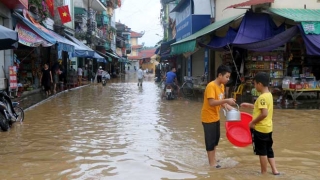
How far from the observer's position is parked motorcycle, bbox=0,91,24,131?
8.00m

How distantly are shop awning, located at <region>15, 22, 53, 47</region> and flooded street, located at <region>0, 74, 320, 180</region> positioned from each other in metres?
4.44

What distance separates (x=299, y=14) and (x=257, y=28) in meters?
1.70

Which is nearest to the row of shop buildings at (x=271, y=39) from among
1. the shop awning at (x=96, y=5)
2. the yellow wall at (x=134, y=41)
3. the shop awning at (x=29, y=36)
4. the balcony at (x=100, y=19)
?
the shop awning at (x=29, y=36)

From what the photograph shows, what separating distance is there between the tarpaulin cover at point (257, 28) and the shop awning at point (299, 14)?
18.4 inches

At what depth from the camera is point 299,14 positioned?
13.1 meters

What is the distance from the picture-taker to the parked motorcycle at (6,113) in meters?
8.00

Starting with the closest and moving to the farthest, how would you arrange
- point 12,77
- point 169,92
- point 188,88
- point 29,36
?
1. point 12,77
2. point 29,36
3. point 169,92
4. point 188,88

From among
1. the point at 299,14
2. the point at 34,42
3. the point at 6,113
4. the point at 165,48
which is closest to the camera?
the point at 6,113

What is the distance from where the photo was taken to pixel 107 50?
149 ft

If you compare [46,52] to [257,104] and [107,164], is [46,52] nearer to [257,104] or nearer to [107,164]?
[107,164]

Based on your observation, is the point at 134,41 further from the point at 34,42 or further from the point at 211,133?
the point at 211,133

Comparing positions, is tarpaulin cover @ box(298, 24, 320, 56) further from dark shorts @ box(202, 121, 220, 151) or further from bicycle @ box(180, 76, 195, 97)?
dark shorts @ box(202, 121, 220, 151)

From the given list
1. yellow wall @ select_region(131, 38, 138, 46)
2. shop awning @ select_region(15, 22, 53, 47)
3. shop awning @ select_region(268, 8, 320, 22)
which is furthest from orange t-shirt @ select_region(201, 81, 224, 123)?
yellow wall @ select_region(131, 38, 138, 46)

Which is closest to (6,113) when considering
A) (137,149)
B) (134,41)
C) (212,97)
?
(137,149)
